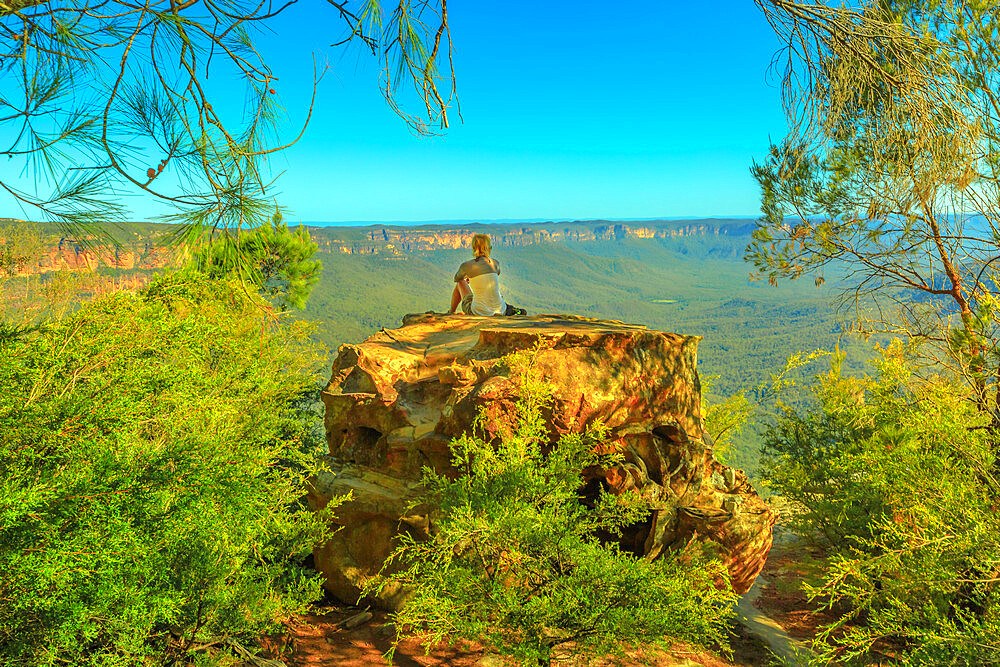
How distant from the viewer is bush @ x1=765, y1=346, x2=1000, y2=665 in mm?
4137

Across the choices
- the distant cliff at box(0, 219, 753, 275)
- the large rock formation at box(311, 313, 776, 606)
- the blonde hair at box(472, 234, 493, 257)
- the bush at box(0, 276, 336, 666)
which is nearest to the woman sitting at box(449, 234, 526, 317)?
the blonde hair at box(472, 234, 493, 257)

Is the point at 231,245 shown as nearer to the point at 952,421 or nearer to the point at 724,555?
the point at 724,555

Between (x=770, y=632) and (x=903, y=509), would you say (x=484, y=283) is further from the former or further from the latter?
(x=770, y=632)

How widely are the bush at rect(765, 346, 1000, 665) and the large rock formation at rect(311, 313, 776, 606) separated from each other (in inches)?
43.5

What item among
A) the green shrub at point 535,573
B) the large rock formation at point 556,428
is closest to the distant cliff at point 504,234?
the large rock formation at point 556,428

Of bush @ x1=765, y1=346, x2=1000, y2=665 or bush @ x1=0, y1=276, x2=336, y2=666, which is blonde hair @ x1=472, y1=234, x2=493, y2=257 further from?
bush @ x1=765, y1=346, x2=1000, y2=665

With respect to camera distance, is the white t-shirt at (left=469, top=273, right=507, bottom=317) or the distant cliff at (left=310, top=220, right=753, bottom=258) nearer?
the white t-shirt at (left=469, top=273, right=507, bottom=317)

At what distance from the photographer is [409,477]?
18.3ft

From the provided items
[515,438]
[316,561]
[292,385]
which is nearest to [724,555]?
[515,438]

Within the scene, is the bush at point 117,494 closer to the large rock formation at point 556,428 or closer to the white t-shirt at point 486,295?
the large rock formation at point 556,428

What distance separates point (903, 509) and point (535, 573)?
399 centimetres

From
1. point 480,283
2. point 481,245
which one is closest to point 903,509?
point 480,283

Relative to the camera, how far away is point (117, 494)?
2.58m

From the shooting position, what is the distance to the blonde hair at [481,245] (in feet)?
23.5
